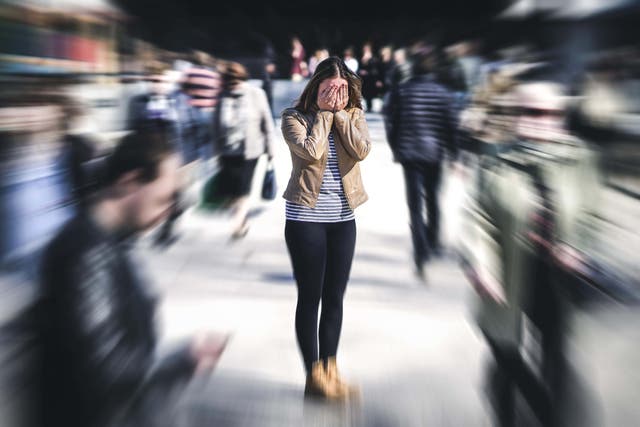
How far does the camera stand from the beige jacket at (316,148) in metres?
2.34

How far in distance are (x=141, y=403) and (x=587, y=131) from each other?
8.93 ft

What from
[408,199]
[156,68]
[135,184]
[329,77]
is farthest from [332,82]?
[156,68]

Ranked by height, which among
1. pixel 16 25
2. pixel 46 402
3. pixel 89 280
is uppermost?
pixel 16 25

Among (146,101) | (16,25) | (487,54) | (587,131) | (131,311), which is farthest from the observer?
(487,54)

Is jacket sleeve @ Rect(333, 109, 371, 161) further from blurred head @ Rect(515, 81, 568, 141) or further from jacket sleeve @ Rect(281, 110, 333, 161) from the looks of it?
blurred head @ Rect(515, 81, 568, 141)

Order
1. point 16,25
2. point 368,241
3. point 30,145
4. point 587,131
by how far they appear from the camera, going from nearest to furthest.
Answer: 1. point 30,145
2. point 587,131
3. point 16,25
4. point 368,241

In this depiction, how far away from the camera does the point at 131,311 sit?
8.09 feet

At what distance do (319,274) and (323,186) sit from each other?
37cm

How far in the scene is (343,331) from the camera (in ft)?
11.4

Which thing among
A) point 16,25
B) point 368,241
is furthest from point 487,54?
point 16,25

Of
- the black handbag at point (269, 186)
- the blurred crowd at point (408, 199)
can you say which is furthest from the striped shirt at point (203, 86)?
the black handbag at point (269, 186)

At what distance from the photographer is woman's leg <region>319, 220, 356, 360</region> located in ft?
8.09

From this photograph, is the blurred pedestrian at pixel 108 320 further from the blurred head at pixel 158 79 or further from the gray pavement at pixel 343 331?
the blurred head at pixel 158 79

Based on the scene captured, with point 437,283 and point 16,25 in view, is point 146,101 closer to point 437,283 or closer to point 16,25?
point 16,25
